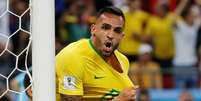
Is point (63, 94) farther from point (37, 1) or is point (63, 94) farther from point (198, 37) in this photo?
point (198, 37)

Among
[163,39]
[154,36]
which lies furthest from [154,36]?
[163,39]

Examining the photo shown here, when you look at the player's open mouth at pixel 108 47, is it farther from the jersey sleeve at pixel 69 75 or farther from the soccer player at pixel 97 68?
the jersey sleeve at pixel 69 75

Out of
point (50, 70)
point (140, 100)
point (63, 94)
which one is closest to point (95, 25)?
point (63, 94)

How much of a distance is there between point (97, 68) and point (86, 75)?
0.31ft

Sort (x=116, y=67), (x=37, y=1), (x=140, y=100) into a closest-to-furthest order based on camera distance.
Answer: (x=37, y=1) → (x=116, y=67) → (x=140, y=100)

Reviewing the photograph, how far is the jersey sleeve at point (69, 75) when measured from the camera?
3500 millimetres

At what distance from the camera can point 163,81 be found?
7434 millimetres

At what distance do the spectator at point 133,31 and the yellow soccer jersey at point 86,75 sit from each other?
3644mm

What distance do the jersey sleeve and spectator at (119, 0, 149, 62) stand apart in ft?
12.7

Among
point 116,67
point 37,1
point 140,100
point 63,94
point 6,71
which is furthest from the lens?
point 140,100

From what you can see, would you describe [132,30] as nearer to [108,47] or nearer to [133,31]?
[133,31]

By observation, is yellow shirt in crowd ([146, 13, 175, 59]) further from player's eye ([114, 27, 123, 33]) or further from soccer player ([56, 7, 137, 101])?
player's eye ([114, 27, 123, 33])

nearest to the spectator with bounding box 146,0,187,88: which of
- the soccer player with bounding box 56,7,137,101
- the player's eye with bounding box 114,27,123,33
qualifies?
the soccer player with bounding box 56,7,137,101

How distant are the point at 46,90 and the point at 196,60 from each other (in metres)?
4.77
